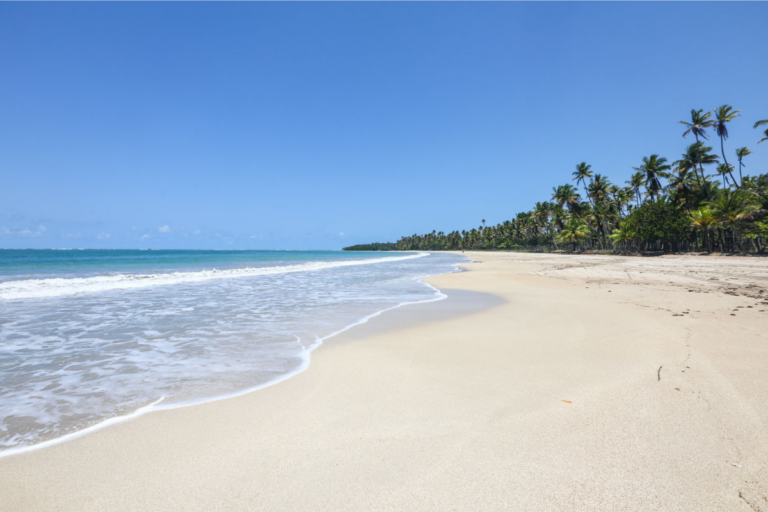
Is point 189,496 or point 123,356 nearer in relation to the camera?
point 189,496

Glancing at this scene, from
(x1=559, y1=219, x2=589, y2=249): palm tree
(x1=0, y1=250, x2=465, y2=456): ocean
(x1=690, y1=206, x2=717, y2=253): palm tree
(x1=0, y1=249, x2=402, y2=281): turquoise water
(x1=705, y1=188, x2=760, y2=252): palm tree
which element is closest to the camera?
(x1=0, y1=250, x2=465, y2=456): ocean

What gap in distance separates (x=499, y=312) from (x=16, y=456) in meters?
8.27

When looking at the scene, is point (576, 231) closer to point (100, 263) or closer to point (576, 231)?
point (576, 231)

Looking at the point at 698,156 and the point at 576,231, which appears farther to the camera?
the point at 576,231

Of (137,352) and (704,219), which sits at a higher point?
(704,219)

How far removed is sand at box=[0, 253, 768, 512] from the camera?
2141 millimetres

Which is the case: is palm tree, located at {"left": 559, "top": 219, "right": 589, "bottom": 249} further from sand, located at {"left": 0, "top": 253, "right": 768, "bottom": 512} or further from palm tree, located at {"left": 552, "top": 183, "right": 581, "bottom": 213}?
sand, located at {"left": 0, "top": 253, "right": 768, "bottom": 512}

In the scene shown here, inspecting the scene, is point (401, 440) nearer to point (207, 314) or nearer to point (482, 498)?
point (482, 498)

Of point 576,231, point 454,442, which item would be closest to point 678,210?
point 576,231

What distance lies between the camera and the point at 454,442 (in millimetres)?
2719

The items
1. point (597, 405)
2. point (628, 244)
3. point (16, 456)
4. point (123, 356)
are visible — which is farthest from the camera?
point (628, 244)

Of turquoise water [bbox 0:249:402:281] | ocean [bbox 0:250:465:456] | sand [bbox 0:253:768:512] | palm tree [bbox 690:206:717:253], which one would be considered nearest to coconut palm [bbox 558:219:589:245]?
palm tree [bbox 690:206:717:253]

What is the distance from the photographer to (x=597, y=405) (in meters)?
3.30

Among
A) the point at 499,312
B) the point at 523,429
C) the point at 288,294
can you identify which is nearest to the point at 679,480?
the point at 523,429
